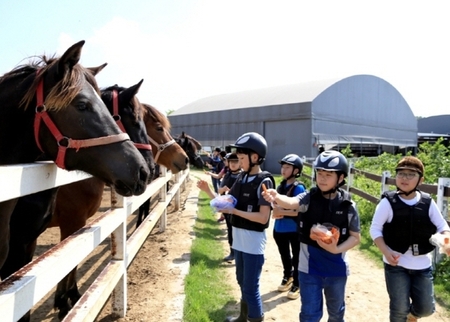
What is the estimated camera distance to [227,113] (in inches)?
1380

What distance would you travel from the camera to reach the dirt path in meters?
3.80

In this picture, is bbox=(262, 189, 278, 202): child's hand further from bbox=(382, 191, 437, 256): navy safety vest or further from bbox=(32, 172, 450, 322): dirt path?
bbox=(32, 172, 450, 322): dirt path

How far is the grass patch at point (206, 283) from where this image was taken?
3939mm

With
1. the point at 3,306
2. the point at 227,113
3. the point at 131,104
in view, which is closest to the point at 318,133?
the point at 227,113

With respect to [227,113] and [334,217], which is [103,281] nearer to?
[334,217]

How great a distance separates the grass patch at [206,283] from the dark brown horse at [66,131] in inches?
83.5

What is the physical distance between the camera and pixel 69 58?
7.02 feet

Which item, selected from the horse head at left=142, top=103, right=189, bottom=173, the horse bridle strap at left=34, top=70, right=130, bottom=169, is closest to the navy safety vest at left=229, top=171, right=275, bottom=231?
the horse bridle strap at left=34, top=70, right=130, bottom=169

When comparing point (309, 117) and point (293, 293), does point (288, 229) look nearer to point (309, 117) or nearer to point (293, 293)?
point (293, 293)

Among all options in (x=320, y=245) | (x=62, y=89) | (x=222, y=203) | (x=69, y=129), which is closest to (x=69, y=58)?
(x=62, y=89)

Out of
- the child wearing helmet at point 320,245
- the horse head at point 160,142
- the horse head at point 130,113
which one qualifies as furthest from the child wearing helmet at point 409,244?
the horse head at point 160,142

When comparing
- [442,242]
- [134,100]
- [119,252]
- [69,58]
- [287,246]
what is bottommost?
[287,246]

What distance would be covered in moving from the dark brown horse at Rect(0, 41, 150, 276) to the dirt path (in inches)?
75.6

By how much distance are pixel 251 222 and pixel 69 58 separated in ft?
6.94
